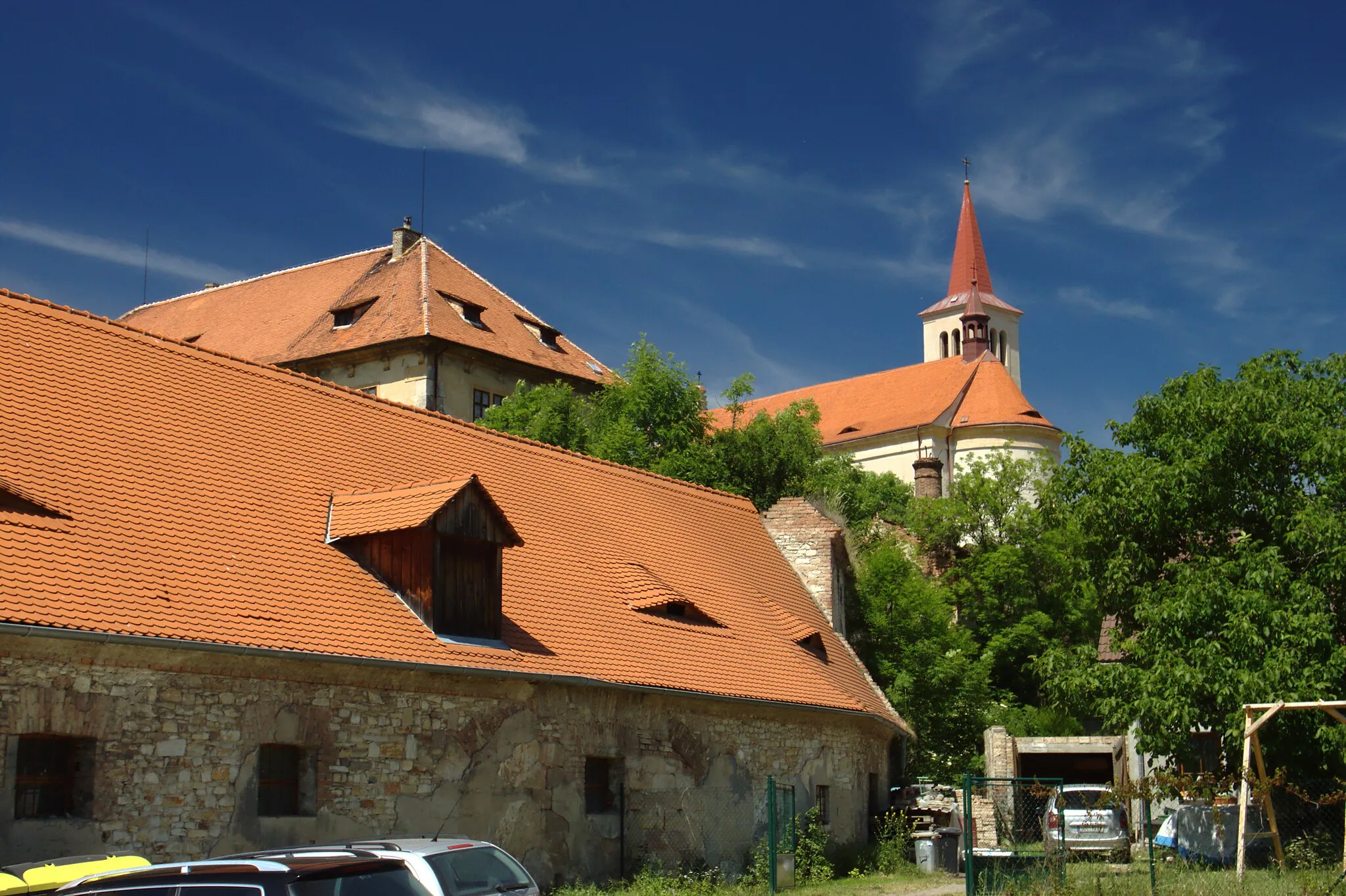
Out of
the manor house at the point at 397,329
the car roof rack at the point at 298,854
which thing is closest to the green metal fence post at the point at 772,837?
the car roof rack at the point at 298,854

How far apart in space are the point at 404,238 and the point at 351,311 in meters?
3.76

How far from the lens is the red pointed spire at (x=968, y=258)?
95.5 meters

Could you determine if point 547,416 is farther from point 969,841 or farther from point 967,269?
point 967,269

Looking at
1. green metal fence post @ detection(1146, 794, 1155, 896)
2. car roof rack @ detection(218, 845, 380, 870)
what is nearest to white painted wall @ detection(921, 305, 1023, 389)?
green metal fence post @ detection(1146, 794, 1155, 896)

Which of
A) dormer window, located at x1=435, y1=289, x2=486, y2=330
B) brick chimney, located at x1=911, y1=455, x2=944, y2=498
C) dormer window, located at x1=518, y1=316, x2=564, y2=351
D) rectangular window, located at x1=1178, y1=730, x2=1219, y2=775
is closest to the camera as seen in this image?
rectangular window, located at x1=1178, y1=730, x2=1219, y2=775

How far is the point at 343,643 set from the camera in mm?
13672

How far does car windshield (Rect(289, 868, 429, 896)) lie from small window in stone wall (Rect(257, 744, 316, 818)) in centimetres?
557

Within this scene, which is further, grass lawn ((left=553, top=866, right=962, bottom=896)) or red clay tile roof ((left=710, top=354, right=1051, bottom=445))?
red clay tile roof ((left=710, top=354, right=1051, bottom=445))

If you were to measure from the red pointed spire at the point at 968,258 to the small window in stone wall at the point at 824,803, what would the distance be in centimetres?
7778

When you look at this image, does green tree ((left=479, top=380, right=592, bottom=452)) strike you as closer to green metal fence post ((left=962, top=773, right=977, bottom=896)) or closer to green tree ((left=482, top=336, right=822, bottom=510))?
green tree ((left=482, top=336, right=822, bottom=510))

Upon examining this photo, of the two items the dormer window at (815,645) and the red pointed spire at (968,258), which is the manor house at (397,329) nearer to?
the dormer window at (815,645)

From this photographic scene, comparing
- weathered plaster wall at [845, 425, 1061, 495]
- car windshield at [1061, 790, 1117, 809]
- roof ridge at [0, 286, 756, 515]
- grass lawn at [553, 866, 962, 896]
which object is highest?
weathered plaster wall at [845, 425, 1061, 495]

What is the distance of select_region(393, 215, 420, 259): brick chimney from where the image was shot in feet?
141

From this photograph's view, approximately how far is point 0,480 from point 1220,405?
56.6 ft
